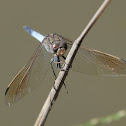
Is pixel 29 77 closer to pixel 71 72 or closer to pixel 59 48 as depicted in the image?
pixel 59 48

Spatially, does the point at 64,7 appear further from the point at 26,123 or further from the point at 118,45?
A: the point at 26,123

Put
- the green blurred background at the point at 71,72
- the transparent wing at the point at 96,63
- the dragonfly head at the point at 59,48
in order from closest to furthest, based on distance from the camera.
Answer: the transparent wing at the point at 96,63
the dragonfly head at the point at 59,48
the green blurred background at the point at 71,72

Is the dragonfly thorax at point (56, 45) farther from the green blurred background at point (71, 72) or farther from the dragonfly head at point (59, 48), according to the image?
the green blurred background at point (71, 72)

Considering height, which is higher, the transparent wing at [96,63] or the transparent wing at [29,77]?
the transparent wing at [96,63]

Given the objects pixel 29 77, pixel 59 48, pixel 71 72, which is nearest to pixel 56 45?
pixel 59 48

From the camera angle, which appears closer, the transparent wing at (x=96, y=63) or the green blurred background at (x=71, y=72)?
the transparent wing at (x=96, y=63)

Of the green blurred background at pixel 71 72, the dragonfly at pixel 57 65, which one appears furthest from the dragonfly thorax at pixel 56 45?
the green blurred background at pixel 71 72

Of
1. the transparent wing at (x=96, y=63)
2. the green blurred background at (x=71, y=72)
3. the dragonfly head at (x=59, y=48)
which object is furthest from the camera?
the green blurred background at (x=71, y=72)
